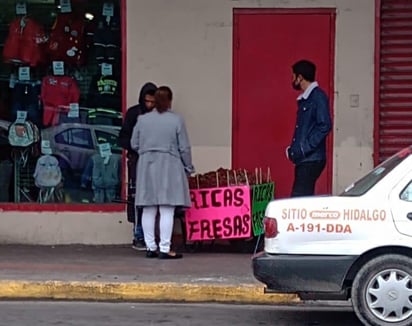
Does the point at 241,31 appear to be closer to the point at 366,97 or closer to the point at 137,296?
the point at 366,97

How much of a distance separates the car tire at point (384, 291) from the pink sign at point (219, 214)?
3762mm

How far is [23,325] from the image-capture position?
871cm

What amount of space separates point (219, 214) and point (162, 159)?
99cm

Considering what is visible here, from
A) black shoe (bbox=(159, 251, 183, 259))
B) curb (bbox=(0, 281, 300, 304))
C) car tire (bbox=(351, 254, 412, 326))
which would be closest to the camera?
car tire (bbox=(351, 254, 412, 326))

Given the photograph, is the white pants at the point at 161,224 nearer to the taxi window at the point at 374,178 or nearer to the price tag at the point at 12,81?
the price tag at the point at 12,81

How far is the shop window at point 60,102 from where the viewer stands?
499 inches

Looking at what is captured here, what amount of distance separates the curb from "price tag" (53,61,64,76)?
3.37 metres

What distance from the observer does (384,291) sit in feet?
26.3

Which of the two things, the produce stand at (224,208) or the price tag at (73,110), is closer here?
the produce stand at (224,208)

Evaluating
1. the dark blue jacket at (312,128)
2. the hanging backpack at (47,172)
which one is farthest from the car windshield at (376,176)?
→ the hanging backpack at (47,172)

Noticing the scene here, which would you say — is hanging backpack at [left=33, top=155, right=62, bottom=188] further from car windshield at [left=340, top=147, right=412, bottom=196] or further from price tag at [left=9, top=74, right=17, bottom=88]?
car windshield at [left=340, top=147, right=412, bottom=196]

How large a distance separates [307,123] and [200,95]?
6.33 ft

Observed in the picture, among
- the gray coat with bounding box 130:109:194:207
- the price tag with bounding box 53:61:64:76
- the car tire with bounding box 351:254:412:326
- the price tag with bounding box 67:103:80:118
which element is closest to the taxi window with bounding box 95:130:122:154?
the price tag with bounding box 67:103:80:118

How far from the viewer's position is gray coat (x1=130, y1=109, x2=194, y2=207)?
1135cm
